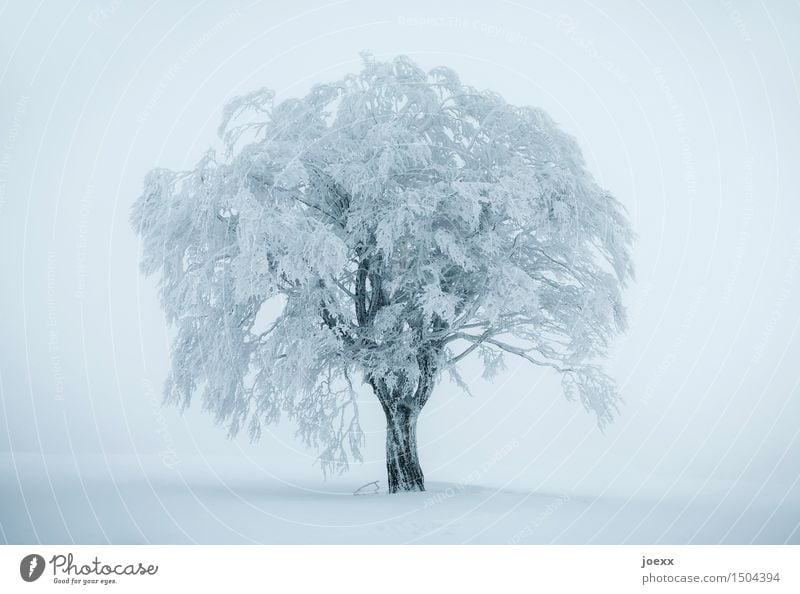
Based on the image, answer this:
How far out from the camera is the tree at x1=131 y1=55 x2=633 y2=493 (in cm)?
829

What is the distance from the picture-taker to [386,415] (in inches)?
364

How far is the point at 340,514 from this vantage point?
8.17 metres

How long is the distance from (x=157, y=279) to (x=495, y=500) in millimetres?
4133

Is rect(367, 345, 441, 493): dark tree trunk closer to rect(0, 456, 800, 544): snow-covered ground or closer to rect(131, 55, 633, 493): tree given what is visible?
rect(131, 55, 633, 493): tree

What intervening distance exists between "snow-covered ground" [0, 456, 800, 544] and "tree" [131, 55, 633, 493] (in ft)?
2.27

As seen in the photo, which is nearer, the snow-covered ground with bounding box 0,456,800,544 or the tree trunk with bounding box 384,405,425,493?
the snow-covered ground with bounding box 0,456,800,544

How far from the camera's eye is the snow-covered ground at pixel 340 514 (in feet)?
25.4

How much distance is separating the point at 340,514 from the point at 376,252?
2385 mm

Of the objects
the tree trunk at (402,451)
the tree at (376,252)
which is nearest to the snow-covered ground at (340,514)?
the tree trunk at (402,451)

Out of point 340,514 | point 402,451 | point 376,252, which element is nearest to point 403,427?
point 402,451

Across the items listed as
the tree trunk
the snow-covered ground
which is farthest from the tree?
the snow-covered ground

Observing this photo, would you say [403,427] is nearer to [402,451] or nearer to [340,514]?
[402,451]

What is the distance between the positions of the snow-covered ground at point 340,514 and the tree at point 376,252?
693mm

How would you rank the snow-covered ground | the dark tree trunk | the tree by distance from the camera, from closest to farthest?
the snow-covered ground
the tree
the dark tree trunk
